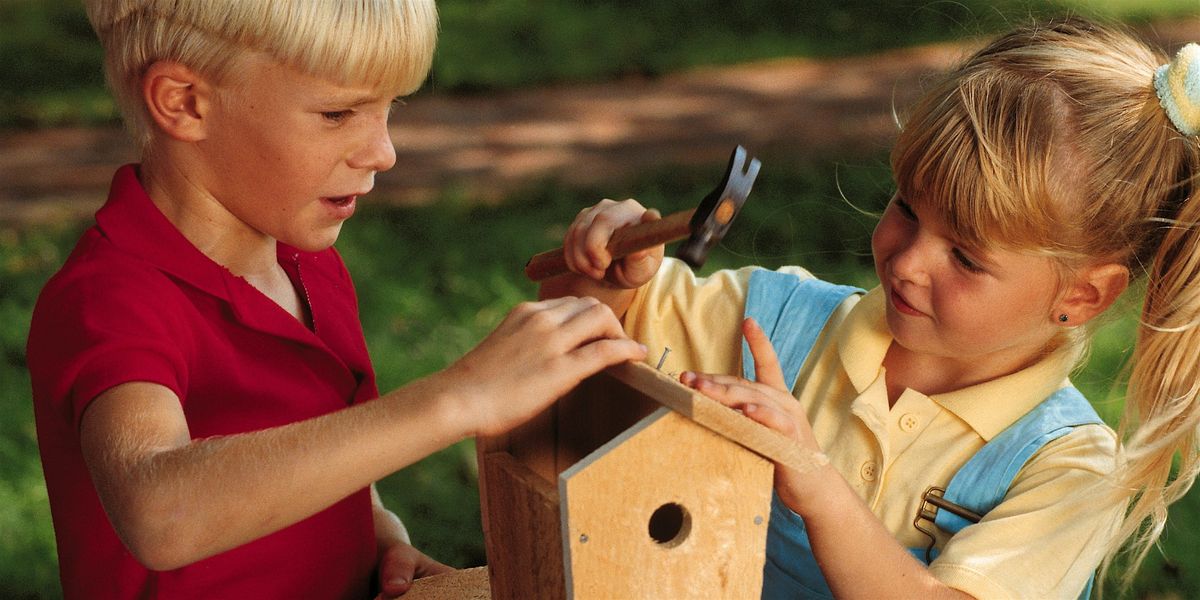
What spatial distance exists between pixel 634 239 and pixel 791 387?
1.50ft

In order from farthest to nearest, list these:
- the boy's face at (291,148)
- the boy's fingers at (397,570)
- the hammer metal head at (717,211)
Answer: the boy's fingers at (397,570)
the boy's face at (291,148)
the hammer metal head at (717,211)

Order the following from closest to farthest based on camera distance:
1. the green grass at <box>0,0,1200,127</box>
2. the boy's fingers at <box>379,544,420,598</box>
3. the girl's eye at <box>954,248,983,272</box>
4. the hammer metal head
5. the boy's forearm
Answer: the boy's forearm
the hammer metal head
the girl's eye at <box>954,248,983,272</box>
the boy's fingers at <box>379,544,420,598</box>
the green grass at <box>0,0,1200,127</box>

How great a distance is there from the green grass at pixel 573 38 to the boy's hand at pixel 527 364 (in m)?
4.85

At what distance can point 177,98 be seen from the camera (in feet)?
5.89

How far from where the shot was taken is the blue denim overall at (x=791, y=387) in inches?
75.3

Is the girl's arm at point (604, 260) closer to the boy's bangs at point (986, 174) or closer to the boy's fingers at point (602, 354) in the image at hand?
the boy's fingers at point (602, 354)

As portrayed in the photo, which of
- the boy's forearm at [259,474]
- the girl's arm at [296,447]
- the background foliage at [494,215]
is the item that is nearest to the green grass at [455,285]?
the background foliage at [494,215]

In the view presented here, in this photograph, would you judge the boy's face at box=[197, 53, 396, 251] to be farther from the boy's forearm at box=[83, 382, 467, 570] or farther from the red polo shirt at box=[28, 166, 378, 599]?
the boy's forearm at box=[83, 382, 467, 570]

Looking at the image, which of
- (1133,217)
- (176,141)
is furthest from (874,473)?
(176,141)

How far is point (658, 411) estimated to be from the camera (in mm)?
1504

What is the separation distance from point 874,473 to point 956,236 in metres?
0.36

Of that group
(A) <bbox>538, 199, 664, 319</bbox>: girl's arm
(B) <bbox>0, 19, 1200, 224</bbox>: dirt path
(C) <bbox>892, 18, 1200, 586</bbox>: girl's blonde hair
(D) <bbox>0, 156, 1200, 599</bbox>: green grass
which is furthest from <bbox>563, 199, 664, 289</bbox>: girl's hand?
(B) <bbox>0, 19, 1200, 224</bbox>: dirt path

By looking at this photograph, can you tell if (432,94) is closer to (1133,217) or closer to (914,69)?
(914,69)

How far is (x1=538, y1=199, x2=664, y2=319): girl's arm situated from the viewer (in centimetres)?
192
